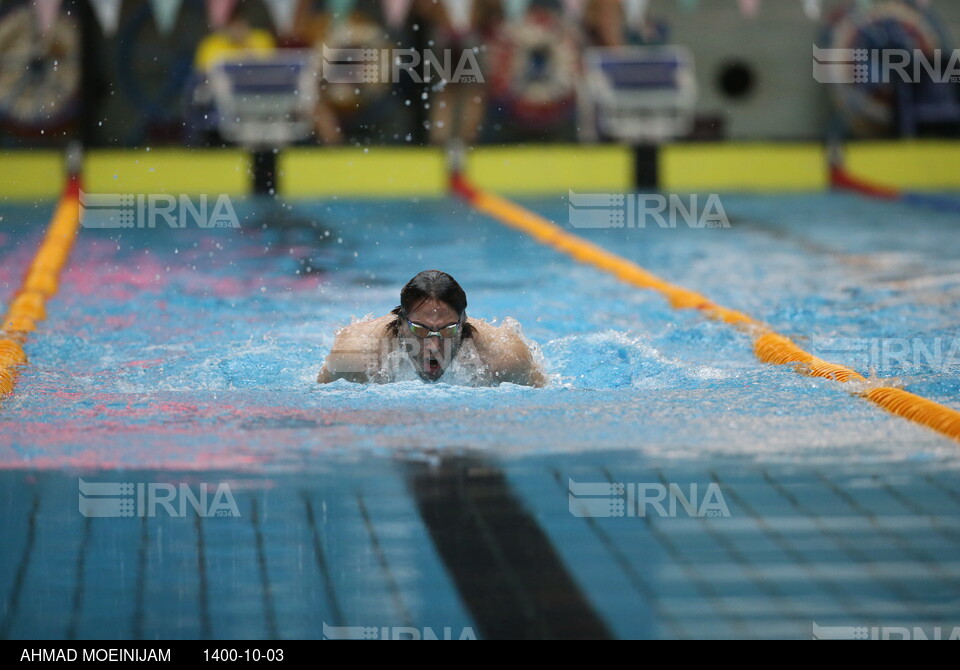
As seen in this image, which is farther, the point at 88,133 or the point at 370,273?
the point at 88,133

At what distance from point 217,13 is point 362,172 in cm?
256

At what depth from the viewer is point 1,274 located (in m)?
8.40

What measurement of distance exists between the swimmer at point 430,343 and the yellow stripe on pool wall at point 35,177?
824 cm

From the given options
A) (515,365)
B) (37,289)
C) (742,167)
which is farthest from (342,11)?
(515,365)

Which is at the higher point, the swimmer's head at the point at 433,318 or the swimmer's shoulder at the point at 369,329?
the swimmer's head at the point at 433,318

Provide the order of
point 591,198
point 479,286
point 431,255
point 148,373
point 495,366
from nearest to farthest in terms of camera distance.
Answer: point 495,366, point 148,373, point 479,286, point 431,255, point 591,198

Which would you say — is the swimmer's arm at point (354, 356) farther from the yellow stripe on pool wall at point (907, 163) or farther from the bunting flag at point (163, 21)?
the bunting flag at point (163, 21)

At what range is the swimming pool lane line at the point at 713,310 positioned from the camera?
175 inches

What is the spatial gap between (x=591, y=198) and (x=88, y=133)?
4814mm

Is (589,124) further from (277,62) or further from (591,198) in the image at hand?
(277,62)

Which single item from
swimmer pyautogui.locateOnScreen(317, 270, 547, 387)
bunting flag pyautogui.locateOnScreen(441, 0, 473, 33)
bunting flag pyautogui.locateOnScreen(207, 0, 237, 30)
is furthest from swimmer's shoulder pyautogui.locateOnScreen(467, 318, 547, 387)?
bunting flag pyautogui.locateOnScreen(207, 0, 237, 30)

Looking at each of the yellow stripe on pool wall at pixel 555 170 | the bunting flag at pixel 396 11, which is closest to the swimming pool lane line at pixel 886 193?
the yellow stripe on pool wall at pixel 555 170
